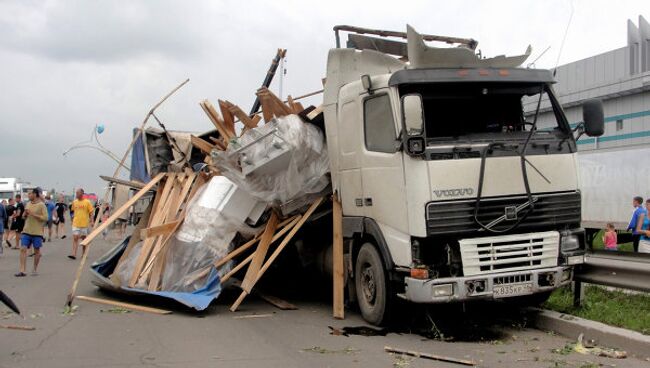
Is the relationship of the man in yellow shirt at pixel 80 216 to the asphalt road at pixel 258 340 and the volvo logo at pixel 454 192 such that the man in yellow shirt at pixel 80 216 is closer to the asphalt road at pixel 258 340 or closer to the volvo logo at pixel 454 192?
the asphalt road at pixel 258 340

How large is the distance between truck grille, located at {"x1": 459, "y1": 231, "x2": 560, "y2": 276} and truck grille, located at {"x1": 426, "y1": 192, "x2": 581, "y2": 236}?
0.12m

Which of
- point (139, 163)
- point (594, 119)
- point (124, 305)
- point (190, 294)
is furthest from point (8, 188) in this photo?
point (594, 119)

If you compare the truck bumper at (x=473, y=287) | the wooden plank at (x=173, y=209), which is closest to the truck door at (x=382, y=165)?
the truck bumper at (x=473, y=287)

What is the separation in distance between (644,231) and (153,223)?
906 cm

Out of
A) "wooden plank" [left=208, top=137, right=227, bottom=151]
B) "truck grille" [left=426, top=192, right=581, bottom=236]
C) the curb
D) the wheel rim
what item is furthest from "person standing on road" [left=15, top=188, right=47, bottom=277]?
the curb

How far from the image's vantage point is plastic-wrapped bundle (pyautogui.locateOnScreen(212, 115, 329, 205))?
336 inches

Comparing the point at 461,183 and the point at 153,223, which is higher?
the point at 461,183

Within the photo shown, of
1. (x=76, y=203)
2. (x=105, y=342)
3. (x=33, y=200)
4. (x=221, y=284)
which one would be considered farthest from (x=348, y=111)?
(x=76, y=203)

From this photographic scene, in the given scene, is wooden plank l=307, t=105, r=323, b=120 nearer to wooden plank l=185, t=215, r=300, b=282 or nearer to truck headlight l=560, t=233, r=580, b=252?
wooden plank l=185, t=215, r=300, b=282

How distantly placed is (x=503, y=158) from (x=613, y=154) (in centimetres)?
1269

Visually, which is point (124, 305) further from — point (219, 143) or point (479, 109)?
point (479, 109)

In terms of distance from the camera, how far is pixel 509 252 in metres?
6.74

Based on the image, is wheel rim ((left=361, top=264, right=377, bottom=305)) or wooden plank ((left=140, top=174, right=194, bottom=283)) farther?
wooden plank ((left=140, top=174, right=194, bottom=283))

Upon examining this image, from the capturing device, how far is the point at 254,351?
6418 mm
